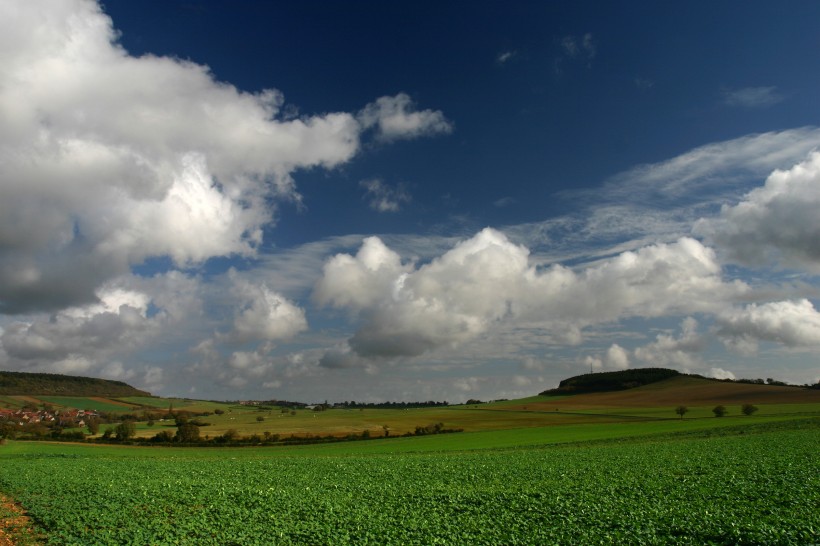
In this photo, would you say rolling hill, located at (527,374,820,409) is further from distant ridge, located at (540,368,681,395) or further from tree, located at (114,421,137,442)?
tree, located at (114,421,137,442)

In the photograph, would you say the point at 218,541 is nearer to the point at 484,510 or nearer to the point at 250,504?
the point at 250,504

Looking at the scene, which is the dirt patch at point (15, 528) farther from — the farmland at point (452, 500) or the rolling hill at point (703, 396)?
the rolling hill at point (703, 396)

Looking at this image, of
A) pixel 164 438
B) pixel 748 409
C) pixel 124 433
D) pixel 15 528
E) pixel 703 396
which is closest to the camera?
pixel 15 528

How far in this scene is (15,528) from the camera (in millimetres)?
21109

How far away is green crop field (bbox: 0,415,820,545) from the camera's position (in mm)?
17359

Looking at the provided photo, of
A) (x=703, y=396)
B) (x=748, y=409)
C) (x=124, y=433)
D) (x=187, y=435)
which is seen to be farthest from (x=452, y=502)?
(x=703, y=396)

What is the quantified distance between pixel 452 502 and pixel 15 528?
18672 millimetres

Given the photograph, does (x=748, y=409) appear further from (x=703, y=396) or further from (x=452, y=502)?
(x=452, y=502)

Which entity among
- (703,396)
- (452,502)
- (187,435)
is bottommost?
(187,435)

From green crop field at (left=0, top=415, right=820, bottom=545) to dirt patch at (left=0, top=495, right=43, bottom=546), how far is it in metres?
0.48

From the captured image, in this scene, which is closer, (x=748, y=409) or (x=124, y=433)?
(x=124, y=433)

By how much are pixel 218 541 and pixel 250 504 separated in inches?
237

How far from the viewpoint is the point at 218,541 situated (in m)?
18.0

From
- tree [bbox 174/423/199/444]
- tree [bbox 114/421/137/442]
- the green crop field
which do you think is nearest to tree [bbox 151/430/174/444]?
tree [bbox 174/423/199/444]
